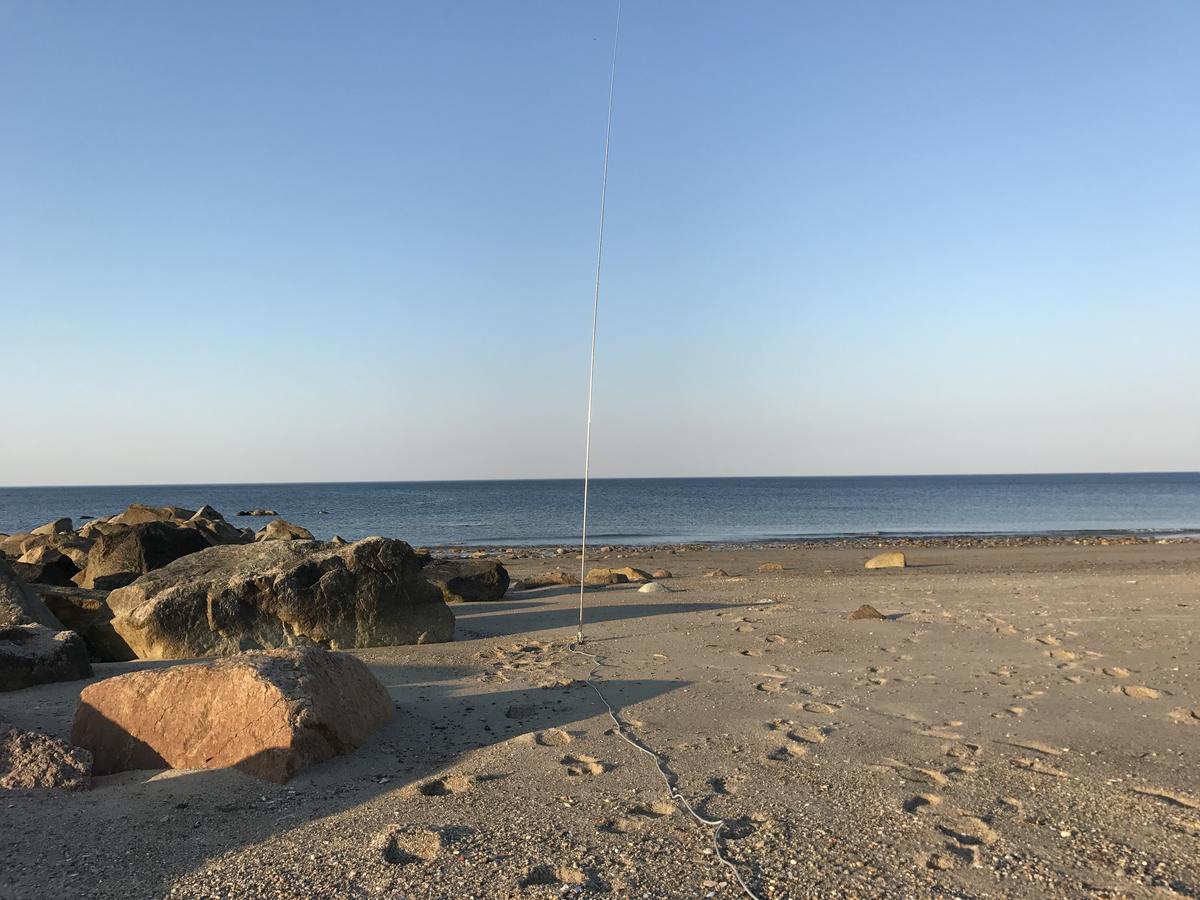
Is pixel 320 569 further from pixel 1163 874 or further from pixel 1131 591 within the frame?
pixel 1131 591

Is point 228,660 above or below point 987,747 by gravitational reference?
above

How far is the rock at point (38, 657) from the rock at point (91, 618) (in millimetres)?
1043

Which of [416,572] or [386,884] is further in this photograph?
[416,572]

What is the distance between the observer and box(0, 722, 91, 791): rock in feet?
13.5

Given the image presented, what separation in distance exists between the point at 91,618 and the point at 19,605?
49.7 inches

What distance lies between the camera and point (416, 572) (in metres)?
8.66

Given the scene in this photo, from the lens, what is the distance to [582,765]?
461 cm

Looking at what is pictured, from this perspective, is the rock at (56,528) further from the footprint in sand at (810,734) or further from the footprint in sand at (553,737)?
the footprint in sand at (810,734)

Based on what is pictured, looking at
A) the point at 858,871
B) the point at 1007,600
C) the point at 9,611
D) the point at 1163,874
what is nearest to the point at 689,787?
the point at 858,871

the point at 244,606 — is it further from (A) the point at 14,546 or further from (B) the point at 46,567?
(A) the point at 14,546

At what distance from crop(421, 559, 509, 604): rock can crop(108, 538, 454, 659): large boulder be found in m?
3.33

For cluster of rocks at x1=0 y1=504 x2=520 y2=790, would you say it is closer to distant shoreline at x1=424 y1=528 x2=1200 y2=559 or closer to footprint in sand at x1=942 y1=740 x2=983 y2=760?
footprint in sand at x1=942 y1=740 x2=983 y2=760

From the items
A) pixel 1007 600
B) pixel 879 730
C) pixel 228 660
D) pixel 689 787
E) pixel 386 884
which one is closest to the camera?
pixel 386 884

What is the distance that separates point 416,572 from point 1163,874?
677 cm
